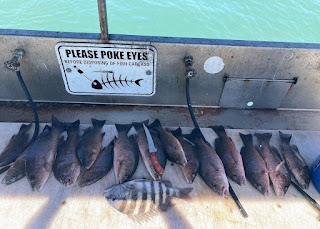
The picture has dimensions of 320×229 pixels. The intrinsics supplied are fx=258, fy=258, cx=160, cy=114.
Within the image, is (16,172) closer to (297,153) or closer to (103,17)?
(103,17)

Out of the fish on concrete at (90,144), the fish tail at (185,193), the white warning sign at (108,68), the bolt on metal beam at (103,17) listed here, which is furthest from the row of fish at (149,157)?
the bolt on metal beam at (103,17)

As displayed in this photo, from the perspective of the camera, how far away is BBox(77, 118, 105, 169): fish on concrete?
2973 mm

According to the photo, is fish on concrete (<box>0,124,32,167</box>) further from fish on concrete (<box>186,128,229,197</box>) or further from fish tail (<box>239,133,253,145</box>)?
fish tail (<box>239,133,253,145</box>)

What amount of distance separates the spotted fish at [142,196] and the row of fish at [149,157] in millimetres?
119

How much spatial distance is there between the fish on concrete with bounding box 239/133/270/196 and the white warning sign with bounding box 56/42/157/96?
142 cm

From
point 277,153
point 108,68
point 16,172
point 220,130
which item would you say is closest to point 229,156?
point 220,130

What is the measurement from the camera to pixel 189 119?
366 centimetres

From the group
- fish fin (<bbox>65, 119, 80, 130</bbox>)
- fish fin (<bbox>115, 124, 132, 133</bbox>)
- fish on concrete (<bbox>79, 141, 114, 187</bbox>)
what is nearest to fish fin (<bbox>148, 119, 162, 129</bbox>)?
fish fin (<bbox>115, 124, 132, 133</bbox>)

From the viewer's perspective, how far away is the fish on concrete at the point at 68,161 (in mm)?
2768

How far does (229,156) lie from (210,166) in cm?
31

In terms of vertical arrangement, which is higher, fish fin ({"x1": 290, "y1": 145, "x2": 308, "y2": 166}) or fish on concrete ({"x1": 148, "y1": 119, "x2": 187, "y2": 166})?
fish on concrete ({"x1": 148, "y1": 119, "x2": 187, "y2": 166})

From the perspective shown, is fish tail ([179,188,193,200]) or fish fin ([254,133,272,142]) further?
fish fin ([254,133,272,142])

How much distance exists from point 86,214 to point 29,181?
75 centimetres

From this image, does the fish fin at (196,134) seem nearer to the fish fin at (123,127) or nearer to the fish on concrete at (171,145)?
the fish on concrete at (171,145)
